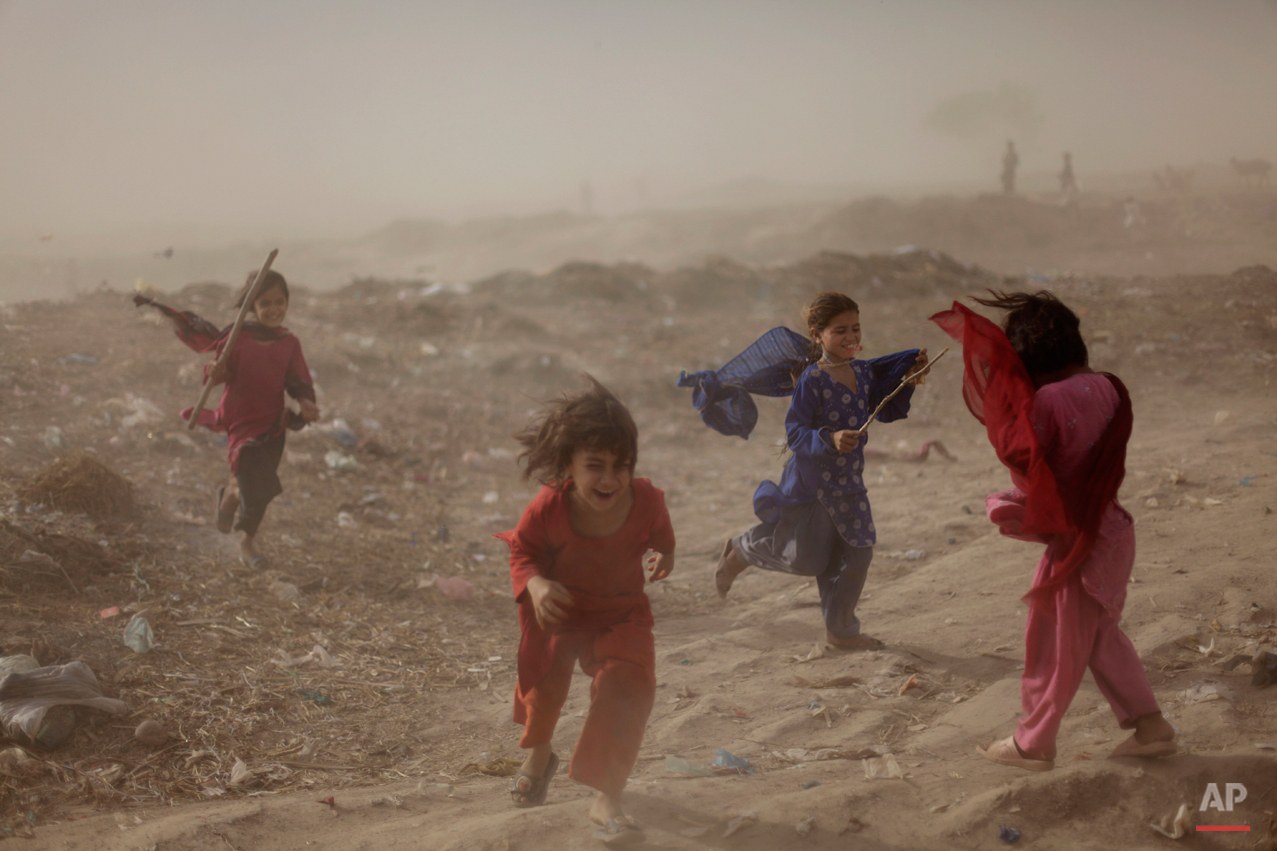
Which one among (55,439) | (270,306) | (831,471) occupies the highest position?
(270,306)

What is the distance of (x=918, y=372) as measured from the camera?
10.3 feet

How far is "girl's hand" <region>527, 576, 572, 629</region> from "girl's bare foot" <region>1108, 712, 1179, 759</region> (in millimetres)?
1694

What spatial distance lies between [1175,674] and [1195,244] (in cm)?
1213

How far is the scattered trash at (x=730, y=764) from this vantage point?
2.85 meters

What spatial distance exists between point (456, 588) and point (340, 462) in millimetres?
2353

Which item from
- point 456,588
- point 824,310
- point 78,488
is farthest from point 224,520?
point 824,310

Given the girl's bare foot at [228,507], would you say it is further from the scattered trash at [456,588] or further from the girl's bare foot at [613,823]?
the girl's bare foot at [613,823]

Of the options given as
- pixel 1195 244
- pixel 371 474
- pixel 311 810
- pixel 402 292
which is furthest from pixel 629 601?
pixel 1195 244

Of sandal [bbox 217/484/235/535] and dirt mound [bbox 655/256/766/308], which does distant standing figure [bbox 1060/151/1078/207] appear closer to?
dirt mound [bbox 655/256/766/308]

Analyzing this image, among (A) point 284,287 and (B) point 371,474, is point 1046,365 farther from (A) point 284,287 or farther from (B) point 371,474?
(B) point 371,474

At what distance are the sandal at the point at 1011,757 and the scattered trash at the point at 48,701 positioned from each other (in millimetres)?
2999

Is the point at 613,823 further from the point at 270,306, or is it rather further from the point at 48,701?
the point at 270,306

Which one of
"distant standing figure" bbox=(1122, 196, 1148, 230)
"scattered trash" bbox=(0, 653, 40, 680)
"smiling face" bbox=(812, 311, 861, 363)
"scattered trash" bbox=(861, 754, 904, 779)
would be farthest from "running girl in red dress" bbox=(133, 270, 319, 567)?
"distant standing figure" bbox=(1122, 196, 1148, 230)

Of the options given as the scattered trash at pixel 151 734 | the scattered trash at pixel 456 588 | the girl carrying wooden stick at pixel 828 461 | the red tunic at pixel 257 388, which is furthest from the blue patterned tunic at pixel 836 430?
the red tunic at pixel 257 388
